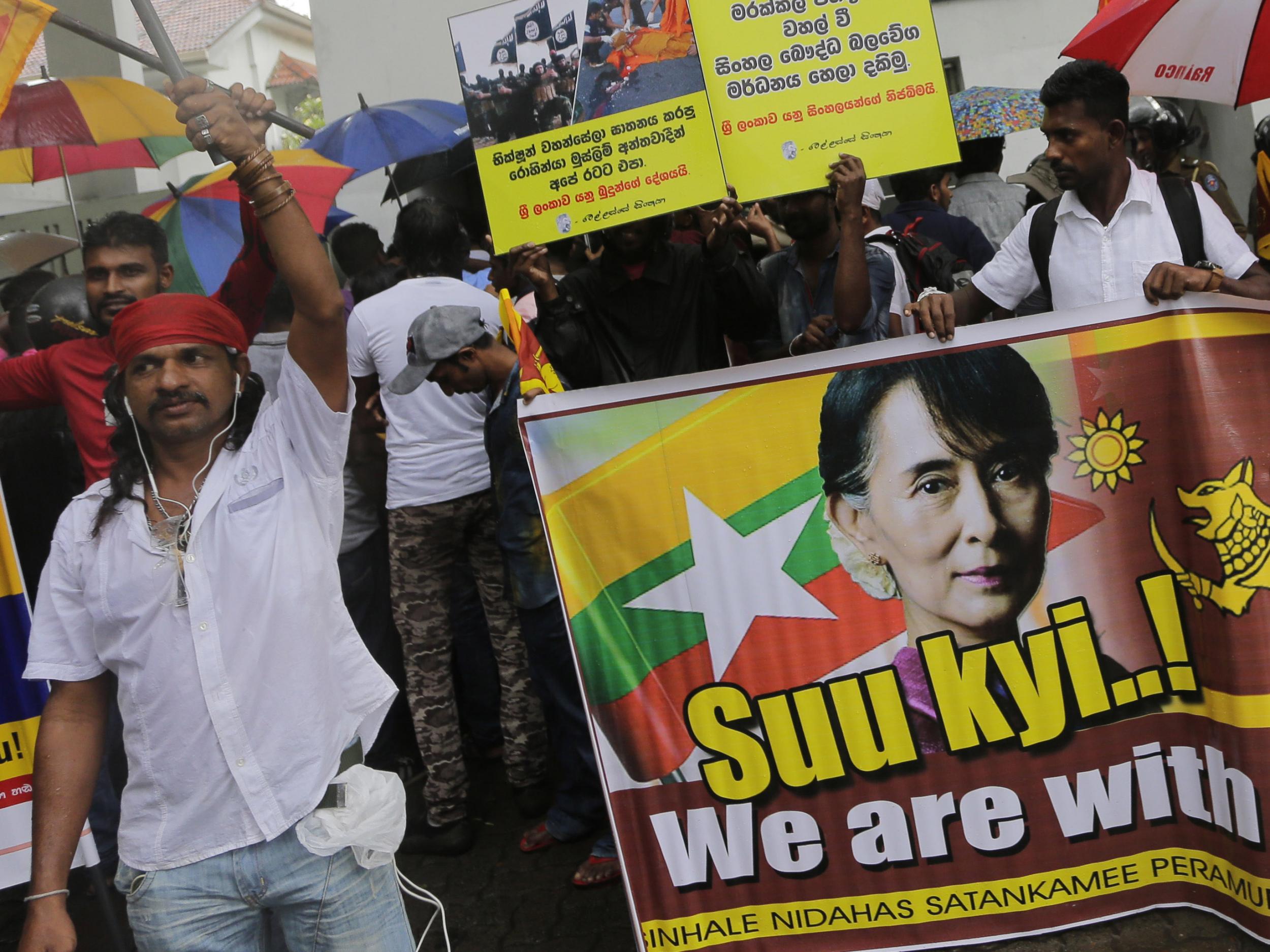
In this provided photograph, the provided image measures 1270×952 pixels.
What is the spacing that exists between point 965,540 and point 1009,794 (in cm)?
69

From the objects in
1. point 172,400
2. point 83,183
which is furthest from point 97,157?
point 172,400

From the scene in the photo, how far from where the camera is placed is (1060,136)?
3.56 meters

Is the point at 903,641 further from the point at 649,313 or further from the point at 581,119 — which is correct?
the point at 581,119

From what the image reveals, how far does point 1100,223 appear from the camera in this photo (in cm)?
353

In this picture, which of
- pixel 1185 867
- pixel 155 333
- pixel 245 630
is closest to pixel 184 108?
pixel 155 333

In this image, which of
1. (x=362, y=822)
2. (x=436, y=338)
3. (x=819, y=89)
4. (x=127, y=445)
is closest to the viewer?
(x=362, y=822)

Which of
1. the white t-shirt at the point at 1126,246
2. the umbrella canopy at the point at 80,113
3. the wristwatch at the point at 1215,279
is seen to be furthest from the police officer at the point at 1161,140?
the umbrella canopy at the point at 80,113

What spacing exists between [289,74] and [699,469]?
47.5 meters

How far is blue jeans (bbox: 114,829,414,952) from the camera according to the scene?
2375mm

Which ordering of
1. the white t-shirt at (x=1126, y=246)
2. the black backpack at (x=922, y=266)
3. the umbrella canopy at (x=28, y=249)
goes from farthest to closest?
the umbrella canopy at (x=28, y=249) → the black backpack at (x=922, y=266) → the white t-shirt at (x=1126, y=246)

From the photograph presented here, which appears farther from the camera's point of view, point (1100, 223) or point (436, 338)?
point (436, 338)

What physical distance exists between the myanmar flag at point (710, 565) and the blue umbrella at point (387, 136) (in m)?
4.01

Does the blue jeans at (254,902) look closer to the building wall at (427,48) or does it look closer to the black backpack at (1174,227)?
the black backpack at (1174,227)

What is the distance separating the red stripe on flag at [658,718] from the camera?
3416 mm
